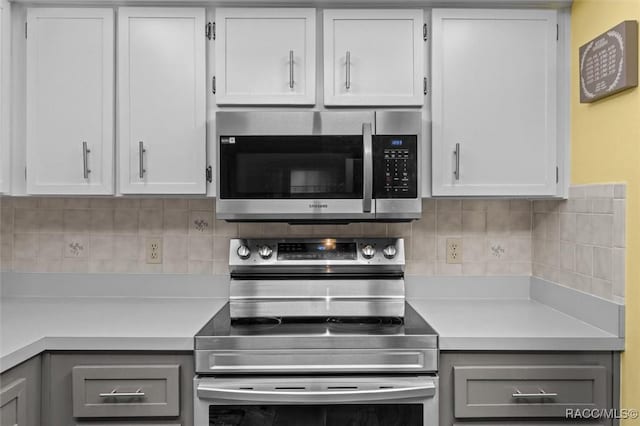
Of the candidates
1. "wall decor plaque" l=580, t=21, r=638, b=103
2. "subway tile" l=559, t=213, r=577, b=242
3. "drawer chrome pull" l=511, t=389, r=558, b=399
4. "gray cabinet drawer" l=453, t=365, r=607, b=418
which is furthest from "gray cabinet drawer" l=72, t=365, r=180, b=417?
"wall decor plaque" l=580, t=21, r=638, b=103

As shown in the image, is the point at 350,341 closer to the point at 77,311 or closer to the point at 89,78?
the point at 77,311

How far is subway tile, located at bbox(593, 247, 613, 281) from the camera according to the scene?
1.68 metres

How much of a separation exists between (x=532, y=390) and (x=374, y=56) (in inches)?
51.0

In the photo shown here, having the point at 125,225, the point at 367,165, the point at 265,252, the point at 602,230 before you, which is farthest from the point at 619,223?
the point at 125,225

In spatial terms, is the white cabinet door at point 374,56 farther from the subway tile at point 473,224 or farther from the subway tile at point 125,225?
the subway tile at point 125,225

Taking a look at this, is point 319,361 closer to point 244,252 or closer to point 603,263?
point 244,252

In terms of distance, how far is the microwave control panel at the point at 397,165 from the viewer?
1.90 metres

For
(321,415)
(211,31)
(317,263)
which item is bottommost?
(321,415)

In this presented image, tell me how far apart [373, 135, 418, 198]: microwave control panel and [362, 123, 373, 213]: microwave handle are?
0.04 metres

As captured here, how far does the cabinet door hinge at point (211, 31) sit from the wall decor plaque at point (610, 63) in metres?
1.36

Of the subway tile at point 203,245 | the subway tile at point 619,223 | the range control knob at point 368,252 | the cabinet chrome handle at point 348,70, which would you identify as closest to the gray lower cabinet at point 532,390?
the subway tile at point 619,223

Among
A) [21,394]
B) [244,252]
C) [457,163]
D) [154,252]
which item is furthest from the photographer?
[154,252]

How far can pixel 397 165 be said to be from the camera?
1902 mm

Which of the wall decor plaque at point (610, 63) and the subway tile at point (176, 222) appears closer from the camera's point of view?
the wall decor plaque at point (610, 63)
